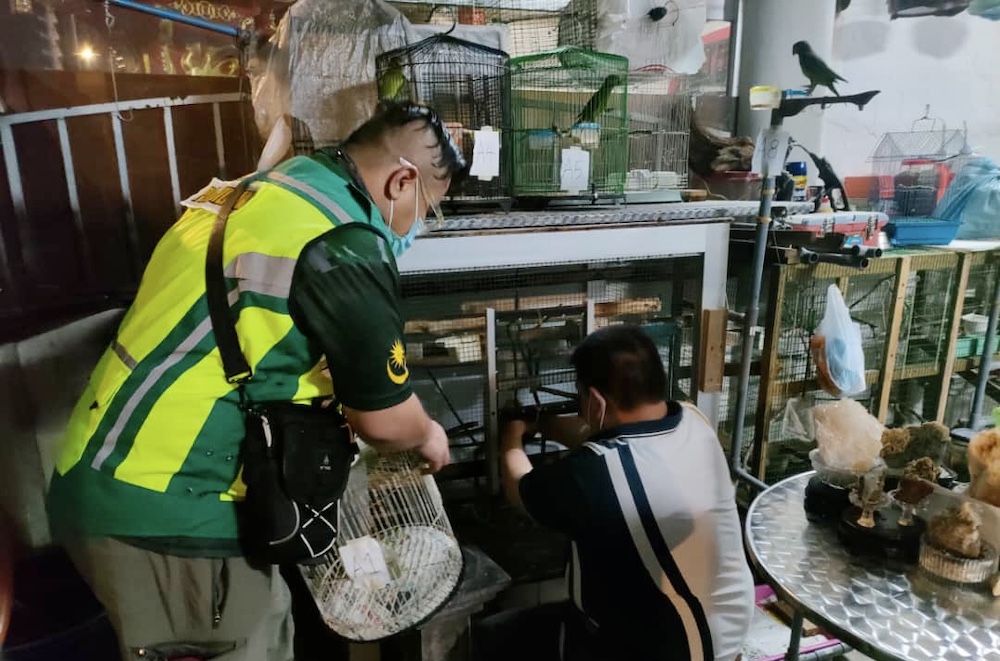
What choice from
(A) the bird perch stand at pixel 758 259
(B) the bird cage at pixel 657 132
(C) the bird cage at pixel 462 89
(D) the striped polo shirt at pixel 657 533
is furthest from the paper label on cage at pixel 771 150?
(D) the striped polo shirt at pixel 657 533

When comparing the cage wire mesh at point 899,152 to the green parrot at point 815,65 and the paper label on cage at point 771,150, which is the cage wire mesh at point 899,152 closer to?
the green parrot at point 815,65

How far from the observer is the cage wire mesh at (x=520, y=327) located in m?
2.01

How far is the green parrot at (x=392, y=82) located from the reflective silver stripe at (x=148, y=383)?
40.4 inches

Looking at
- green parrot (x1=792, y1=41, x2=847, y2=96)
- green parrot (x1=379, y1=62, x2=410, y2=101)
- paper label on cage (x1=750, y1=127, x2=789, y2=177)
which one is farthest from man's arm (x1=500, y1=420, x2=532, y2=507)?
green parrot (x1=792, y1=41, x2=847, y2=96)

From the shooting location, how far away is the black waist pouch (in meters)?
1.05

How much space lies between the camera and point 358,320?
991 mm

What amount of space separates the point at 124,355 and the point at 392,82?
1110 millimetres

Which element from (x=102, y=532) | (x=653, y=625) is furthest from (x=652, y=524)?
(x=102, y=532)

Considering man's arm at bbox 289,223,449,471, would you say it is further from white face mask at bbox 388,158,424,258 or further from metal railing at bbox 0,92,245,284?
metal railing at bbox 0,92,245,284

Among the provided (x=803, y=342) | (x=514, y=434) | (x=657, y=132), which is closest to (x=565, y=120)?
(x=657, y=132)

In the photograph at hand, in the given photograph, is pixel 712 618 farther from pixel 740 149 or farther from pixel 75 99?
pixel 740 149

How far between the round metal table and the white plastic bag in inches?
46.1

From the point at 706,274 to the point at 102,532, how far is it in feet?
5.89

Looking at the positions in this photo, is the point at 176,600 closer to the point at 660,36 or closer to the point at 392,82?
the point at 392,82
